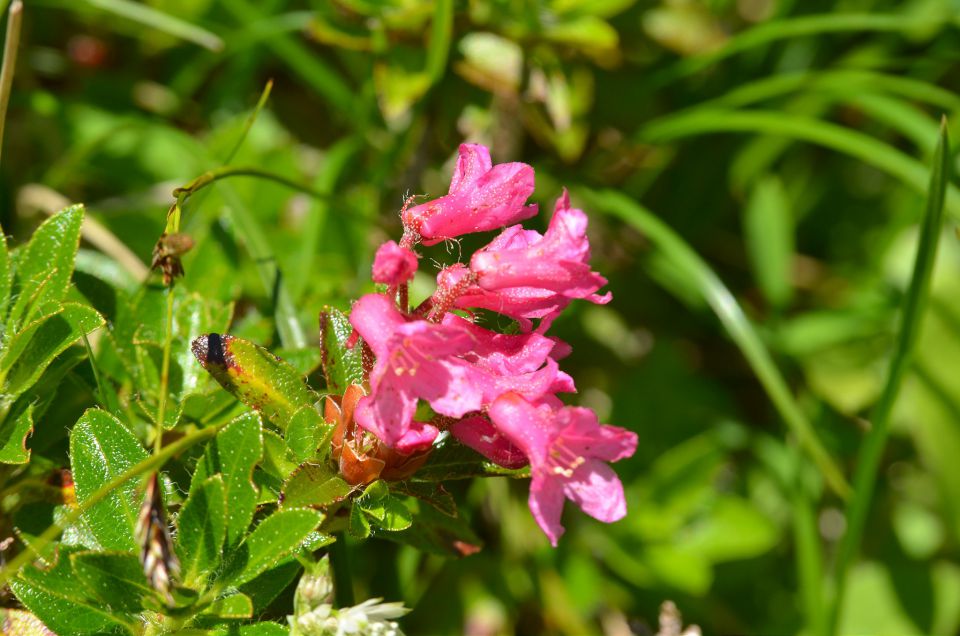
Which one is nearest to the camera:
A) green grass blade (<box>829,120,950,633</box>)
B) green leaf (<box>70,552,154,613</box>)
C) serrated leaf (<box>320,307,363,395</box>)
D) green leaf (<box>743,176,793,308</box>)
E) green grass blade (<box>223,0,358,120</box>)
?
green leaf (<box>70,552,154,613</box>)

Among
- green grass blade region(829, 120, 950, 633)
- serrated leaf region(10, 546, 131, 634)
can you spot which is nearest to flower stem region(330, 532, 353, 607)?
serrated leaf region(10, 546, 131, 634)

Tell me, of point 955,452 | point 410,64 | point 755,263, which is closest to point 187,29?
point 410,64

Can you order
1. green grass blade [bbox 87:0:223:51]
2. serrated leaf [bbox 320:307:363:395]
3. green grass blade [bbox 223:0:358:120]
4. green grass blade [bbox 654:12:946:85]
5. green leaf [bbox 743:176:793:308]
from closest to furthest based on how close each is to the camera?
serrated leaf [bbox 320:307:363:395]
green grass blade [bbox 87:0:223:51]
green grass blade [bbox 654:12:946:85]
green grass blade [bbox 223:0:358:120]
green leaf [bbox 743:176:793:308]

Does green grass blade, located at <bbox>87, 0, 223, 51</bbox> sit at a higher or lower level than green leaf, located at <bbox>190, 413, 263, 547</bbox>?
higher

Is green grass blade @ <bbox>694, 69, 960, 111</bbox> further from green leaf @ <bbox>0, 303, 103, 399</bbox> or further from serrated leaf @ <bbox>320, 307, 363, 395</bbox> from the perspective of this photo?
green leaf @ <bbox>0, 303, 103, 399</bbox>

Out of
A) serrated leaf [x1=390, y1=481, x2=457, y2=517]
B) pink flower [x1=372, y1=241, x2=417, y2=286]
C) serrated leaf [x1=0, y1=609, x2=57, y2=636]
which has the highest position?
pink flower [x1=372, y1=241, x2=417, y2=286]

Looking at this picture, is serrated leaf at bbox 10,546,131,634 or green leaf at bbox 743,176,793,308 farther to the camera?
green leaf at bbox 743,176,793,308

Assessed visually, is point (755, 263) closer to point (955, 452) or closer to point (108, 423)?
point (955, 452)
